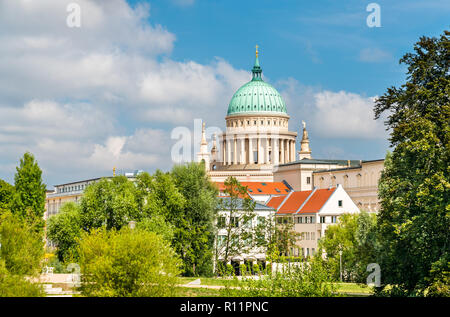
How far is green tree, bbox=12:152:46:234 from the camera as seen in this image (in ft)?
263

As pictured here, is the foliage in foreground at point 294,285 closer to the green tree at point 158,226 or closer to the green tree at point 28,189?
the green tree at point 158,226

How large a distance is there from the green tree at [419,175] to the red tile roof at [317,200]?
249 feet

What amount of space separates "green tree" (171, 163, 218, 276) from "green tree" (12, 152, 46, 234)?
52.7 ft

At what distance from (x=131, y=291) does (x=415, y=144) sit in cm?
1735

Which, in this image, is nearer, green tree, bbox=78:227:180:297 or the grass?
green tree, bbox=78:227:180:297

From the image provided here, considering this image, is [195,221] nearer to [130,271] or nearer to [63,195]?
[130,271]

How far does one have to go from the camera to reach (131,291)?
37.4 m

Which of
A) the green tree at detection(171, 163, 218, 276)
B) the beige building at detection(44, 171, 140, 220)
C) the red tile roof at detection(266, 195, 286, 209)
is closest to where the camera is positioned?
the green tree at detection(171, 163, 218, 276)

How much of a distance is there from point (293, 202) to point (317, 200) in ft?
A: 31.5

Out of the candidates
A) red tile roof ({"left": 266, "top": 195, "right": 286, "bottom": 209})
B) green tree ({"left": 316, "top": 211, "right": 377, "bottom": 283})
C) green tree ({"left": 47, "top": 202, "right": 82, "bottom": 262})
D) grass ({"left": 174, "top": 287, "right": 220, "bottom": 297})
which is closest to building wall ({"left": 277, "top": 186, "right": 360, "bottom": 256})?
red tile roof ({"left": 266, "top": 195, "right": 286, "bottom": 209})

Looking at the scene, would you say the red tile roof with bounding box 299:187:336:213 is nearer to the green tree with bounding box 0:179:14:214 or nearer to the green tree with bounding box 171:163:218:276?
the green tree with bounding box 171:163:218:276

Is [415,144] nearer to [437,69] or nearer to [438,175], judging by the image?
[438,175]

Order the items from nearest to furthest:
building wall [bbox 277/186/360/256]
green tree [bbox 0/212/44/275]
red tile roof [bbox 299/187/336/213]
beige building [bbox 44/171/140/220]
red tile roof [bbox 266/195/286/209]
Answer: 1. green tree [bbox 0/212/44/275]
2. building wall [bbox 277/186/360/256]
3. red tile roof [bbox 299/187/336/213]
4. red tile roof [bbox 266/195/286/209]
5. beige building [bbox 44/171/140/220]

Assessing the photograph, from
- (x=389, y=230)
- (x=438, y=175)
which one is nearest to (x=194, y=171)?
(x=389, y=230)
